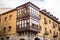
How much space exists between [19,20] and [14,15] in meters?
2.91

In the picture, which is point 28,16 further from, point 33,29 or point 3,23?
point 3,23

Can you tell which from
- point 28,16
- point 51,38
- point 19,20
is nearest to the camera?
point 28,16

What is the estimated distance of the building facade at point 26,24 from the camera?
33500mm

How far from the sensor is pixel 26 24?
33344 mm

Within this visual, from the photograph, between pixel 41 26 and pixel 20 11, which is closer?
pixel 20 11

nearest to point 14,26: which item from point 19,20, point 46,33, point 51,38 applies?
point 19,20

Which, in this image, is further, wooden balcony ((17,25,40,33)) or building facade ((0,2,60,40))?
building facade ((0,2,60,40))

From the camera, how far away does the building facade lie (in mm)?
33500

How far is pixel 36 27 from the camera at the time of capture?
116ft

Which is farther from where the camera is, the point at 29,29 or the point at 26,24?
the point at 26,24

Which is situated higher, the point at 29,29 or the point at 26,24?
the point at 26,24

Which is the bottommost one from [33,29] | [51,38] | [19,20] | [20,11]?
[51,38]

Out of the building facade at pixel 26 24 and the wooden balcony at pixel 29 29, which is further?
the building facade at pixel 26 24

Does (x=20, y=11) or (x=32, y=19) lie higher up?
(x=20, y=11)
